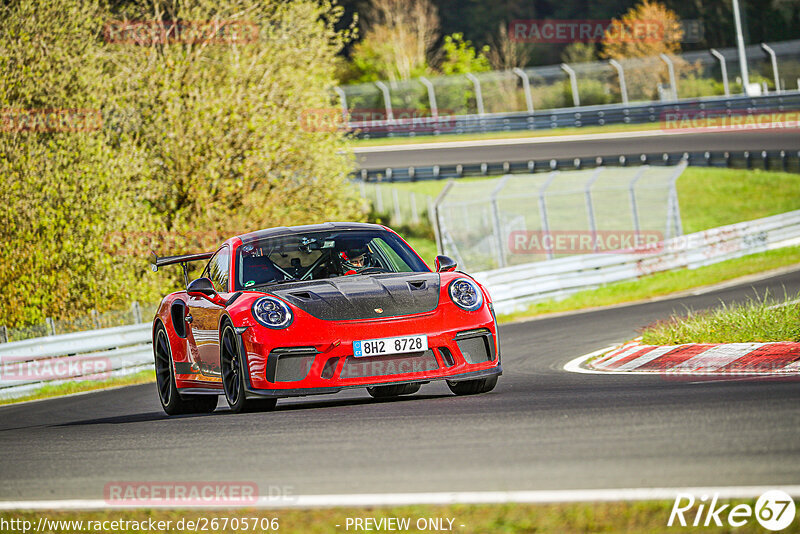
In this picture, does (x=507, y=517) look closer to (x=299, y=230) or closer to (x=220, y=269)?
(x=299, y=230)

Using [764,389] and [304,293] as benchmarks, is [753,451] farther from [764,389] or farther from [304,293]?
[304,293]

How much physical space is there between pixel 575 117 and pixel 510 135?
9.93 feet

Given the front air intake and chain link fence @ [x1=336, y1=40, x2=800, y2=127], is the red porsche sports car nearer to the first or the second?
the front air intake

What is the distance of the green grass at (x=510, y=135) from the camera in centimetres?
4634

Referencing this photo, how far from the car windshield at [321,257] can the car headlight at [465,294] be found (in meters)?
0.66

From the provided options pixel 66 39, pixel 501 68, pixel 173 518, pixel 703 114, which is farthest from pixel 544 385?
pixel 501 68

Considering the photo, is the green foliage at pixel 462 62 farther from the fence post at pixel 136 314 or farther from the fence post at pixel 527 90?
the fence post at pixel 136 314

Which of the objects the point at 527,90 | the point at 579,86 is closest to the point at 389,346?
the point at 527,90

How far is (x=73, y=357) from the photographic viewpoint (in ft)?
51.5

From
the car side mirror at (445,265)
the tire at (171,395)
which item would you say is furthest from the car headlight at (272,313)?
the tire at (171,395)

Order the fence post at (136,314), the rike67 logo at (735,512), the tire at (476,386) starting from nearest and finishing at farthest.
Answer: the rike67 logo at (735,512) < the tire at (476,386) < the fence post at (136,314)

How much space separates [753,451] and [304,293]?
386 cm

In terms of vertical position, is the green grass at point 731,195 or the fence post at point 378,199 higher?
the fence post at point 378,199

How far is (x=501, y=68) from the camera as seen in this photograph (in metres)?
72.2
